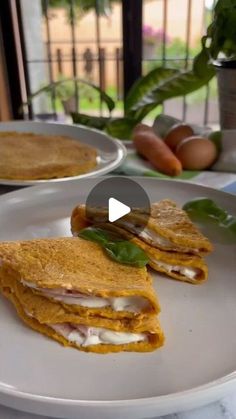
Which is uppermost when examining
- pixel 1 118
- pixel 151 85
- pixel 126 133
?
pixel 151 85

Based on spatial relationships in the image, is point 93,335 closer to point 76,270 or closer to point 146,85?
point 76,270

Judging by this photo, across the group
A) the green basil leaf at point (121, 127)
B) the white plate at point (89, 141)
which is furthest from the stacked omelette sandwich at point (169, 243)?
the green basil leaf at point (121, 127)

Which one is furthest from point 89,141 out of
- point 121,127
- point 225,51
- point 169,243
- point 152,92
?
point 169,243

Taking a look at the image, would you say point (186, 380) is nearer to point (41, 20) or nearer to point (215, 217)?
point (215, 217)

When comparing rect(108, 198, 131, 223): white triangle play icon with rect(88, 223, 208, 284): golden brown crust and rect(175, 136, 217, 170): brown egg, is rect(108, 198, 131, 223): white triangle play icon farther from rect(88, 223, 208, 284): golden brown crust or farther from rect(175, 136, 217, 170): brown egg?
rect(175, 136, 217, 170): brown egg

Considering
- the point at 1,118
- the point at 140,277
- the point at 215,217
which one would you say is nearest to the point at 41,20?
the point at 1,118

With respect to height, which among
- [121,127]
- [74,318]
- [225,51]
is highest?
[225,51]
